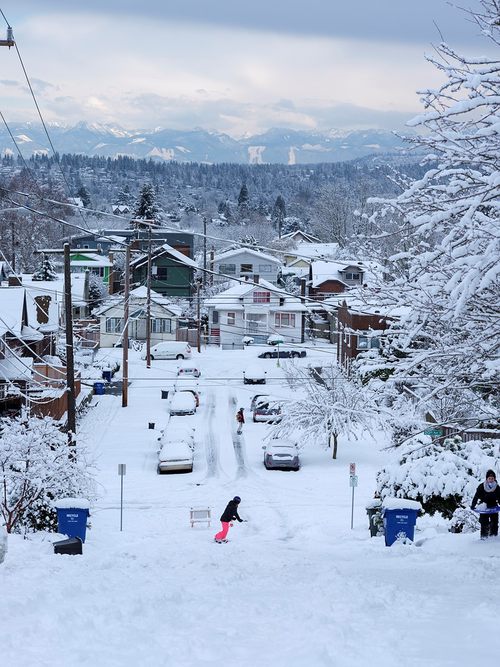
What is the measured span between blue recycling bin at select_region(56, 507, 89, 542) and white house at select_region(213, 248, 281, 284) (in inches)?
2289

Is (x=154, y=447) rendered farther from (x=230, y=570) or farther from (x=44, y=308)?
(x=230, y=570)

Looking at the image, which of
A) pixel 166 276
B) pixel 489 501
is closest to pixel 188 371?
pixel 166 276

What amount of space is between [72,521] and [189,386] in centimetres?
2875

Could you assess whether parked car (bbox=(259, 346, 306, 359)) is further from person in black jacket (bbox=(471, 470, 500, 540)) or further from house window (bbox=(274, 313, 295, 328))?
person in black jacket (bbox=(471, 470, 500, 540))

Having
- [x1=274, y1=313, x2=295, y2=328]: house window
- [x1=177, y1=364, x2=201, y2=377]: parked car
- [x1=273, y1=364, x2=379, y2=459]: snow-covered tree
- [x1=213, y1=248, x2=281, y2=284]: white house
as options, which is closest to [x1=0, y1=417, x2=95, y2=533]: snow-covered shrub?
[x1=273, y1=364, x2=379, y2=459]: snow-covered tree

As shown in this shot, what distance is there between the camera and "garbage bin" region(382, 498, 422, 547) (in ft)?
54.2

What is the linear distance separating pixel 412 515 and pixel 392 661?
8.77 meters

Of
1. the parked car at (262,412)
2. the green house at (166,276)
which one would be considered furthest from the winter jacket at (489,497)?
the green house at (166,276)

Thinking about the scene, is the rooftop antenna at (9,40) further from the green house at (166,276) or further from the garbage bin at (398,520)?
the green house at (166,276)

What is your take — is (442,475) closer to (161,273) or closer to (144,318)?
(144,318)

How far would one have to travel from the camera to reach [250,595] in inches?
439

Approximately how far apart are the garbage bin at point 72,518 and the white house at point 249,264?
5813cm

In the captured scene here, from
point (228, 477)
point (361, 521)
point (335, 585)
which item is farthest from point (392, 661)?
point (228, 477)

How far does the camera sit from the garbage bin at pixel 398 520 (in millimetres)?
16516
